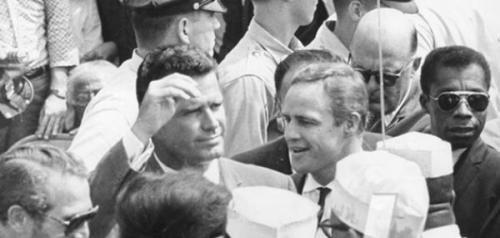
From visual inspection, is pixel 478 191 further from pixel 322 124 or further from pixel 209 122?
pixel 209 122

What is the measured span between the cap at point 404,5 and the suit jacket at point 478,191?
192 centimetres

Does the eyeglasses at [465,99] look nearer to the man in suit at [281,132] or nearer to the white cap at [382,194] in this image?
the man in suit at [281,132]

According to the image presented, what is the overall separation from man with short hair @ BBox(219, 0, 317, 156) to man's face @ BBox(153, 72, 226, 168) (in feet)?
3.36

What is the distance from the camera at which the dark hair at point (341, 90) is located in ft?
21.6

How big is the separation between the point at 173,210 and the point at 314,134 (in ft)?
5.53

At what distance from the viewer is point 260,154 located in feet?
23.3

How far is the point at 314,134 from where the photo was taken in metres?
6.56

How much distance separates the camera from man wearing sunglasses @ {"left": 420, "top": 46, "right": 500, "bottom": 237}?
6762 mm

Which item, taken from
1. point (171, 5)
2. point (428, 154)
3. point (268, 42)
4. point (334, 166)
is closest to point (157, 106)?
point (334, 166)

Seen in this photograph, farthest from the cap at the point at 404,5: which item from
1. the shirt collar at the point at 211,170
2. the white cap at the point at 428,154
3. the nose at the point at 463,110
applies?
the white cap at the point at 428,154

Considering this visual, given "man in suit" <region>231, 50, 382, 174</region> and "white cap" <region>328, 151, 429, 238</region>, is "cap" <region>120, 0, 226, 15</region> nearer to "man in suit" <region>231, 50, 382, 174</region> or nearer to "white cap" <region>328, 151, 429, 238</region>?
"man in suit" <region>231, 50, 382, 174</region>

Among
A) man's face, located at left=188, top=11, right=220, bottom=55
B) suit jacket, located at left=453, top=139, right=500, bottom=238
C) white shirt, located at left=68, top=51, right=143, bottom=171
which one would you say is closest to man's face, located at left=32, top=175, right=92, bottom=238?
white shirt, located at left=68, top=51, right=143, bottom=171

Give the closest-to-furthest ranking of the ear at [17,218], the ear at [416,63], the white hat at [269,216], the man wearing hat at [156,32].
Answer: the white hat at [269,216]
the ear at [17,218]
the man wearing hat at [156,32]
the ear at [416,63]

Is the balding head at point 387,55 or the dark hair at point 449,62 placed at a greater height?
the dark hair at point 449,62
